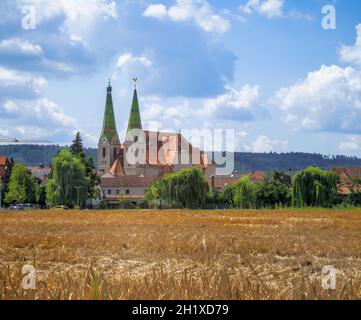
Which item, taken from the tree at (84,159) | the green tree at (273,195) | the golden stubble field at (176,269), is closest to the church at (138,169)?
the tree at (84,159)

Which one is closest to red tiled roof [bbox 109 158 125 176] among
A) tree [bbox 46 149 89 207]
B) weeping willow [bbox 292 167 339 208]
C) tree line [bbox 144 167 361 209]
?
tree line [bbox 144 167 361 209]

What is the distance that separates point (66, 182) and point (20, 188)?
693 inches

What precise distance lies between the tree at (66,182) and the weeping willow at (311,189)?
2601cm

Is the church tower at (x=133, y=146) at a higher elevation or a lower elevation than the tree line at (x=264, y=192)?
higher

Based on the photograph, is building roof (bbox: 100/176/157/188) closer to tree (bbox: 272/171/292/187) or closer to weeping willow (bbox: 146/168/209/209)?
tree (bbox: 272/171/292/187)

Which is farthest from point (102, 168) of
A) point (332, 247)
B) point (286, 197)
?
point (332, 247)

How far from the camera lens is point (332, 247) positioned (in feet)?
61.3

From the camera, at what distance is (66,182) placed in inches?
3004

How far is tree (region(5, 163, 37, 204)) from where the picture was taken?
90.4m

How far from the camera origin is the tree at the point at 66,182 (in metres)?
75.4

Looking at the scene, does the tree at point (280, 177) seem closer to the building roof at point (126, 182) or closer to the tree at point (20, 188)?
the building roof at point (126, 182)

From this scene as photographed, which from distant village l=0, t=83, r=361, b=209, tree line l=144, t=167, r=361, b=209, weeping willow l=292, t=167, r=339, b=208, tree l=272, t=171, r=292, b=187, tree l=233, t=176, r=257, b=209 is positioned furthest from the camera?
tree l=272, t=171, r=292, b=187

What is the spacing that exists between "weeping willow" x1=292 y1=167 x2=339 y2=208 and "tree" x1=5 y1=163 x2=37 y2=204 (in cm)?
4125

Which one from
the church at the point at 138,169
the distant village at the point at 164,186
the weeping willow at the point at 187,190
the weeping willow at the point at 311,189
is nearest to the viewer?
the weeping willow at the point at 311,189
